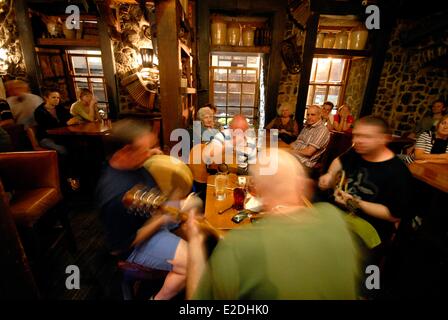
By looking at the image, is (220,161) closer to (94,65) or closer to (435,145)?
(435,145)

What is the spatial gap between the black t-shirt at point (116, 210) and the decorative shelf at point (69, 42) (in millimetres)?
5381

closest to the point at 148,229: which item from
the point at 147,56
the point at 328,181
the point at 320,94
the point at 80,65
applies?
the point at 328,181

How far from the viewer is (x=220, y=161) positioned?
8.76ft

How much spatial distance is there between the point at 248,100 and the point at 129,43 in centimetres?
366

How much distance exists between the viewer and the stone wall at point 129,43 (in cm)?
518

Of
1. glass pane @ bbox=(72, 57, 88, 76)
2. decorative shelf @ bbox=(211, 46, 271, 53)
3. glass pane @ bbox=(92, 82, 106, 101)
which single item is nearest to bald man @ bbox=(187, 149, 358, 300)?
decorative shelf @ bbox=(211, 46, 271, 53)

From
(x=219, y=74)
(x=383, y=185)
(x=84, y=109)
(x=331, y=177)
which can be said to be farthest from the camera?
(x=219, y=74)

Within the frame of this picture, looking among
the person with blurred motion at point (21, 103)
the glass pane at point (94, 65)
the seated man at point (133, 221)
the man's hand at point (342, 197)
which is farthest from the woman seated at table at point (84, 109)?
the man's hand at point (342, 197)

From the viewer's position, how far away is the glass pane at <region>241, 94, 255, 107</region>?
663 centimetres

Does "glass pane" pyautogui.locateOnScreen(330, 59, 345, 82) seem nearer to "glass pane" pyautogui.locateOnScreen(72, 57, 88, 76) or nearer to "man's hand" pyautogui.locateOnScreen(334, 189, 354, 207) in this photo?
"man's hand" pyautogui.locateOnScreen(334, 189, 354, 207)

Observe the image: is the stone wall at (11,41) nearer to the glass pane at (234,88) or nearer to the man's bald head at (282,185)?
the glass pane at (234,88)

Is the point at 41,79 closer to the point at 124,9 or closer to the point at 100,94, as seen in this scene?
the point at 100,94
